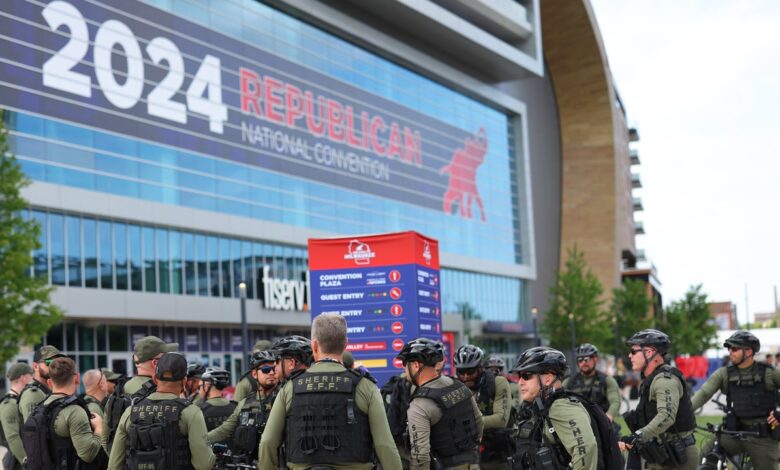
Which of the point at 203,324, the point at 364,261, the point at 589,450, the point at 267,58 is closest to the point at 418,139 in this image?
the point at 267,58

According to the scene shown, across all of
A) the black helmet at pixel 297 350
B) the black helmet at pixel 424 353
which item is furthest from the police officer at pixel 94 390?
the black helmet at pixel 424 353

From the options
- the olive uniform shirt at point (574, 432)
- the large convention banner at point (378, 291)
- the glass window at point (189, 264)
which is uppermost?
the glass window at point (189, 264)

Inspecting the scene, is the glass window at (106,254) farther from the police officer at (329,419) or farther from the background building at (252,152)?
the police officer at (329,419)

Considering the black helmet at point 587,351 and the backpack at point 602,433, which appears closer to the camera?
the backpack at point 602,433

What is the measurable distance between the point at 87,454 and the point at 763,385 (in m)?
6.46

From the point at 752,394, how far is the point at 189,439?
5.90 meters

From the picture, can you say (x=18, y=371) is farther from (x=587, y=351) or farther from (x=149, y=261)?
(x=149, y=261)

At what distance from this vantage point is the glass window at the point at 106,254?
38.5 metres

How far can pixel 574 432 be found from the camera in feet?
20.3

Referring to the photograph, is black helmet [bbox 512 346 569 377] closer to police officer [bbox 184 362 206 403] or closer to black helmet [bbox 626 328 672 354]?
black helmet [bbox 626 328 672 354]

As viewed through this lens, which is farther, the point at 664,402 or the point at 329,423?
the point at 664,402

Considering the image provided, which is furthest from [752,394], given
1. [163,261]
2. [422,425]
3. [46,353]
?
[163,261]

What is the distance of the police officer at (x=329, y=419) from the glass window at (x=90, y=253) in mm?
32902

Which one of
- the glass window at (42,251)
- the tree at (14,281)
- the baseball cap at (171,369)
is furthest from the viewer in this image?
the glass window at (42,251)
